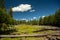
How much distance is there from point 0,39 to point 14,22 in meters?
1.37

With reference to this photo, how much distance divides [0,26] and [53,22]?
390cm

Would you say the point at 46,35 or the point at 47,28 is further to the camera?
the point at 47,28

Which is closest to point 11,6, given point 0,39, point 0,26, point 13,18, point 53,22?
point 13,18

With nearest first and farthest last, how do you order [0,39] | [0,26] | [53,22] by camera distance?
[0,39] → [0,26] → [53,22]

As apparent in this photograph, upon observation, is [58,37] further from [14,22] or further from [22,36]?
[14,22]

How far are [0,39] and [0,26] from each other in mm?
943

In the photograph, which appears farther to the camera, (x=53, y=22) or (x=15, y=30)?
(x=53, y=22)

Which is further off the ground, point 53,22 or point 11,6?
point 11,6

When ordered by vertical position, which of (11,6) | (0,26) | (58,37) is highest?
(11,6)

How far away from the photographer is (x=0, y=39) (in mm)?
9625

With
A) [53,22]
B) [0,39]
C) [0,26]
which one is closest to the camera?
[0,39]

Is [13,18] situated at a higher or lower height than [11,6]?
lower

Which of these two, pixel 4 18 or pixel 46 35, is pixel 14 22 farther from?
pixel 46 35

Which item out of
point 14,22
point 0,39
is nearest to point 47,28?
point 14,22
